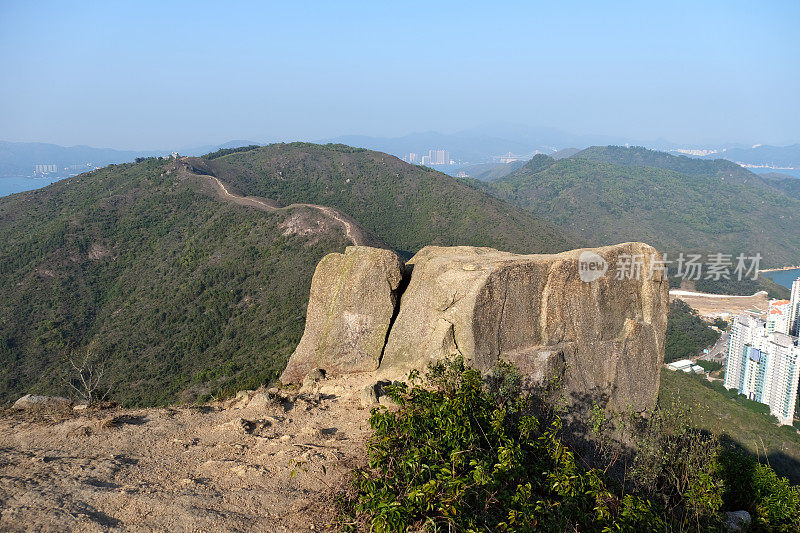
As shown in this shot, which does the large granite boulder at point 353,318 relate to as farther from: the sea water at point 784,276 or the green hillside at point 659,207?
the sea water at point 784,276

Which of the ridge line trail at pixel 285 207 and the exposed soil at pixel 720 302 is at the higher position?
the ridge line trail at pixel 285 207

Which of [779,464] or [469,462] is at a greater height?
[469,462]

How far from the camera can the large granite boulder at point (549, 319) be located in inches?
440

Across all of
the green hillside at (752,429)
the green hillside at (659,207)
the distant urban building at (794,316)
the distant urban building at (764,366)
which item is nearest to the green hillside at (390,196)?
the distant urban building at (764,366)

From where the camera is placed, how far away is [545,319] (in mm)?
11789

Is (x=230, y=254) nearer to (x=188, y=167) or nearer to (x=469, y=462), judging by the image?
(x=188, y=167)

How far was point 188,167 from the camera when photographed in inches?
2301

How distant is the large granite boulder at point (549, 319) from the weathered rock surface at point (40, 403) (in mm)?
6596

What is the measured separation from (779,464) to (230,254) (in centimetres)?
3639

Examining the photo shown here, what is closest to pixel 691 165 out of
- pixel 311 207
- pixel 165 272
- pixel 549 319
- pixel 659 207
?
pixel 659 207

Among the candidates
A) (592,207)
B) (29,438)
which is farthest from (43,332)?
(592,207)

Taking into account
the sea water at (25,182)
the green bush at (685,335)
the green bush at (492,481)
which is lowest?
the green bush at (685,335)

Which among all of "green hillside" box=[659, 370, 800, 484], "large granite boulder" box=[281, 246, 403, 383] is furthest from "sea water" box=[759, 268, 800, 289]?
"large granite boulder" box=[281, 246, 403, 383]

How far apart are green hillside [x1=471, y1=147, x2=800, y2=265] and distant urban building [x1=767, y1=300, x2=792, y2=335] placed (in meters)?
43.5
